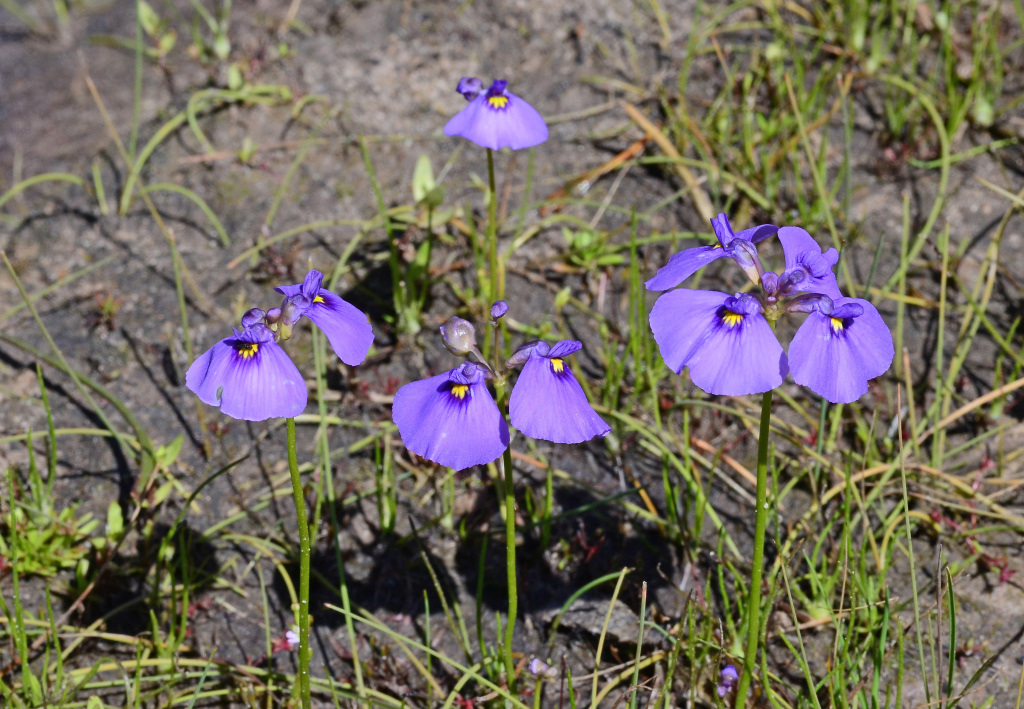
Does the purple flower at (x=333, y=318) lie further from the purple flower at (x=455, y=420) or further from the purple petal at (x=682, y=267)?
the purple petal at (x=682, y=267)

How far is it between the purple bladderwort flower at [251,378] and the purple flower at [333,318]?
108mm

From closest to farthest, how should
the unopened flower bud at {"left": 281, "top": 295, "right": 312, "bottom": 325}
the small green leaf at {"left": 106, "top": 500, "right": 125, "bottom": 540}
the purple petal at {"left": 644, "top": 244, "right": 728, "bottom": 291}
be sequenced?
the purple petal at {"left": 644, "top": 244, "right": 728, "bottom": 291} < the unopened flower bud at {"left": 281, "top": 295, "right": 312, "bottom": 325} < the small green leaf at {"left": 106, "top": 500, "right": 125, "bottom": 540}

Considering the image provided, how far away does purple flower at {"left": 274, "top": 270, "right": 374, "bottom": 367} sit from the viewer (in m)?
2.01

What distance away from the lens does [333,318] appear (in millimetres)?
2055

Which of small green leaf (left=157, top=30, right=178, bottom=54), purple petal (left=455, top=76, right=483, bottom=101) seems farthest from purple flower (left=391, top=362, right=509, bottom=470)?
small green leaf (left=157, top=30, right=178, bottom=54)

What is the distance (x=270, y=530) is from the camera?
2.98 m

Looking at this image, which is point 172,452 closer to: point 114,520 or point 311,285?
point 114,520

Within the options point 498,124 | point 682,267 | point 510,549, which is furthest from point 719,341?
point 498,124

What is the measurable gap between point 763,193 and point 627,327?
0.98m

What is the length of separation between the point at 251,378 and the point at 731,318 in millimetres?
1085

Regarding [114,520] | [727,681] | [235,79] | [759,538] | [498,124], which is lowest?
[727,681]

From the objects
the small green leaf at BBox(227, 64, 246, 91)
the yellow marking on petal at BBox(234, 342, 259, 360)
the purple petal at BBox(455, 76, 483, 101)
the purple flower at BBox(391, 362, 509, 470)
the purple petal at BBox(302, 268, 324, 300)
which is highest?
the small green leaf at BBox(227, 64, 246, 91)

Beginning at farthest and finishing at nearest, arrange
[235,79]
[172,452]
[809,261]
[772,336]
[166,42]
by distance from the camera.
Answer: [166,42]
[235,79]
[172,452]
[809,261]
[772,336]

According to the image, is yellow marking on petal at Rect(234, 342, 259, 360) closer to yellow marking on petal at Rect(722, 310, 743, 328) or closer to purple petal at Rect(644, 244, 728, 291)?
purple petal at Rect(644, 244, 728, 291)
